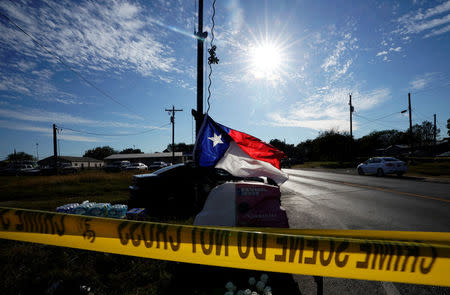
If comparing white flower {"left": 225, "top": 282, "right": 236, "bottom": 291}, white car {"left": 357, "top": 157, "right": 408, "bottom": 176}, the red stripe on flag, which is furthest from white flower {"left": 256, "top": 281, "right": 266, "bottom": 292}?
white car {"left": 357, "top": 157, "right": 408, "bottom": 176}

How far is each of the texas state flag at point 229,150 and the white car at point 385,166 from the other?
626 inches

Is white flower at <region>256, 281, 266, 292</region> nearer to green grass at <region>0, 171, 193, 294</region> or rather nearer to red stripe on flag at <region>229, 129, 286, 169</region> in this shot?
green grass at <region>0, 171, 193, 294</region>

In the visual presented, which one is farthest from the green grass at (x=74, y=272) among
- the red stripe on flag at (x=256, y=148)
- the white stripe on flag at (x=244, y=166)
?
the red stripe on flag at (x=256, y=148)

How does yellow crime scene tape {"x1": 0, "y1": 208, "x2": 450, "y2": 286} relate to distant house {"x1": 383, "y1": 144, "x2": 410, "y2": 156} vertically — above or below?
below

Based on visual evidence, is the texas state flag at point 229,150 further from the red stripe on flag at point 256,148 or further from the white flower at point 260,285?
the white flower at point 260,285

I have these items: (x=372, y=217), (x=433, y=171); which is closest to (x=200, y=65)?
(x=372, y=217)

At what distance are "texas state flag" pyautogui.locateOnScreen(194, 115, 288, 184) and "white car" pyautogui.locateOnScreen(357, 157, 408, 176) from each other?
1590cm

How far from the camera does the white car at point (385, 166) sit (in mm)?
14892

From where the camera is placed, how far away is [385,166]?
15.2 meters

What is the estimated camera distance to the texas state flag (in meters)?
3.54

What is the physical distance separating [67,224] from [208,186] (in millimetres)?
3942

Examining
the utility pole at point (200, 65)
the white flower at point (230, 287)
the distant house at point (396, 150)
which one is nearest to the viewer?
the white flower at point (230, 287)

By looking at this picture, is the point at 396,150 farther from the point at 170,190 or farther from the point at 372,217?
the point at 170,190

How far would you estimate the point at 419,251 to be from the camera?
1.33m
